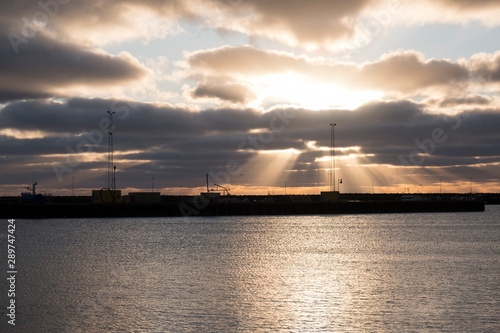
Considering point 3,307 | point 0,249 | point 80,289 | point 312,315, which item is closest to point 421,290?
point 312,315

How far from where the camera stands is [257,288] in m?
47.7

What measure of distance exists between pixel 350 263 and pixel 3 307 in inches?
1625

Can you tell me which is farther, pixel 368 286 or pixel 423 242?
pixel 423 242

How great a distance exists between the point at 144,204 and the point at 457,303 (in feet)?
505

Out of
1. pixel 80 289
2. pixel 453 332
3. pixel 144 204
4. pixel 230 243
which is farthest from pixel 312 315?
pixel 144 204

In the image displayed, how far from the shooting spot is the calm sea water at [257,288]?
34688 millimetres

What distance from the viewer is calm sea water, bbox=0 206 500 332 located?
3469cm

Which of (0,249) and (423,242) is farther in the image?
(423,242)

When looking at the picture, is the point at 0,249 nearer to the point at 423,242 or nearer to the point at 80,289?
the point at 80,289

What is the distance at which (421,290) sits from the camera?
149 feet

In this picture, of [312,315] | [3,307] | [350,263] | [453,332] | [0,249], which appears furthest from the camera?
[0,249]

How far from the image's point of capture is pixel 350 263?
217ft

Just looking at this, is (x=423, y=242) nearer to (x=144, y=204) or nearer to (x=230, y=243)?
(x=230, y=243)

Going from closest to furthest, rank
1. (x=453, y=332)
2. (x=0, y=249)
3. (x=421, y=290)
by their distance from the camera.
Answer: (x=453, y=332) < (x=421, y=290) < (x=0, y=249)
